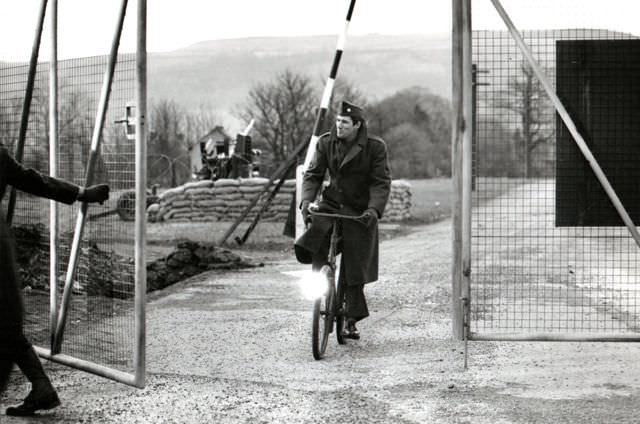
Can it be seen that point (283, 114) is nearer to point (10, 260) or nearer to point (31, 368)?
point (31, 368)

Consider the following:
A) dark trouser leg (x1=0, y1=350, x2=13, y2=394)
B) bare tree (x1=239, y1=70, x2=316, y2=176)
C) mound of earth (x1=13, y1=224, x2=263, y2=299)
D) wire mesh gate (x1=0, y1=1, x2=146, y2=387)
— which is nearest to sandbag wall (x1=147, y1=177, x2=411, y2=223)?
mound of earth (x1=13, y1=224, x2=263, y2=299)

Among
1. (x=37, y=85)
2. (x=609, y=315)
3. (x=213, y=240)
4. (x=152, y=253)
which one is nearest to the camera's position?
(x=37, y=85)

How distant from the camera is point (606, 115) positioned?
832 cm

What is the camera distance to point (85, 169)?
8156 mm

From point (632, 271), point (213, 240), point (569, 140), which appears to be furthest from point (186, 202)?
point (569, 140)

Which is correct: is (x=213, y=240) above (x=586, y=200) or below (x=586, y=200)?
below

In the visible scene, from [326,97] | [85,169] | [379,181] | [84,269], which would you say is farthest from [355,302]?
[326,97]

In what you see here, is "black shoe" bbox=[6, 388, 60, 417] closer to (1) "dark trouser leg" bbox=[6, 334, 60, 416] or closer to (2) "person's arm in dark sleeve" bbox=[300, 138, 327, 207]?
(1) "dark trouser leg" bbox=[6, 334, 60, 416]

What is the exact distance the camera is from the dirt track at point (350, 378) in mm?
6426

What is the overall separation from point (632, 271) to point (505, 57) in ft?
28.0

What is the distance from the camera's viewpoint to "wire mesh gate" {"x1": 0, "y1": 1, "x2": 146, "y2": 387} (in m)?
7.00

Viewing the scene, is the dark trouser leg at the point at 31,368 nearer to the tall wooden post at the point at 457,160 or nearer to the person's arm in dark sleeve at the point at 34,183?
the person's arm in dark sleeve at the point at 34,183

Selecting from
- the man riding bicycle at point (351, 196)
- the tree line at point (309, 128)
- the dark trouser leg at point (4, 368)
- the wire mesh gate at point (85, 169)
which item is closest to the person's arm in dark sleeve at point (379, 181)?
the man riding bicycle at point (351, 196)

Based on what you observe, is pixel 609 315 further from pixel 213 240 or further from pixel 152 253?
pixel 213 240
